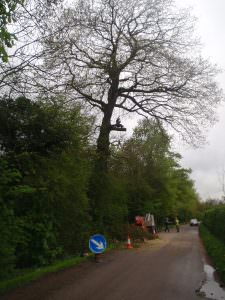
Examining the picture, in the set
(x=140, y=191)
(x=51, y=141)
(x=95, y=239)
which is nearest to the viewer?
(x=51, y=141)

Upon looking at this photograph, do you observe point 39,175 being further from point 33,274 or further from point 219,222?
point 219,222

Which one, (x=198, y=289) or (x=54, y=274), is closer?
(x=198, y=289)

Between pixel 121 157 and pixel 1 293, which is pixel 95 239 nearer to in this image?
pixel 1 293

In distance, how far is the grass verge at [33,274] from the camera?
11148mm

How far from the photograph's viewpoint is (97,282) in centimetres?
1220

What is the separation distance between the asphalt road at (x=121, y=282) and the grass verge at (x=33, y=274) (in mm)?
298

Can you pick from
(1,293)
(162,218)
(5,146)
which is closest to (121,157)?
(5,146)

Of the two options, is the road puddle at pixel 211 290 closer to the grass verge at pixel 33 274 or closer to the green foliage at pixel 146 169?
the grass verge at pixel 33 274

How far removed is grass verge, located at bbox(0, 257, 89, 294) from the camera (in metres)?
11.1

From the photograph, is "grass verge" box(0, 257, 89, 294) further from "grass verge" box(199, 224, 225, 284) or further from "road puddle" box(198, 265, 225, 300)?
"grass verge" box(199, 224, 225, 284)

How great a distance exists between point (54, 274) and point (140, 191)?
3170 cm

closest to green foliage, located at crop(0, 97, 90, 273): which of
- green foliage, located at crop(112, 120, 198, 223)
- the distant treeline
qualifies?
the distant treeline

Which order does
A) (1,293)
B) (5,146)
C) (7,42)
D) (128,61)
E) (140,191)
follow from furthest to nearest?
1. (140,191)
2. (128,61)
3. (5,146)
4. (1,293)
5. (7,42)

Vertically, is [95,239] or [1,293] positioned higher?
[95,239]
